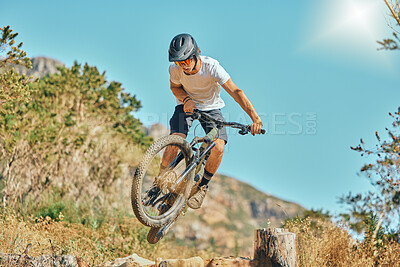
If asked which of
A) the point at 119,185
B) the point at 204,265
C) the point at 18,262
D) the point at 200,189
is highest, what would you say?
the point at 119,185

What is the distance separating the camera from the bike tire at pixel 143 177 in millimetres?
4668

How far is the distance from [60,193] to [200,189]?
7309 millimetres

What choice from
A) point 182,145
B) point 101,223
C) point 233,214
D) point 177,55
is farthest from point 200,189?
point 233,214

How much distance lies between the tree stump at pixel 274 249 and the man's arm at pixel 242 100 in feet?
4.74

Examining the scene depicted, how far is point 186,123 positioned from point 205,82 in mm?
691

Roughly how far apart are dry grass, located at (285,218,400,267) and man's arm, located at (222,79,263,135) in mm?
2073

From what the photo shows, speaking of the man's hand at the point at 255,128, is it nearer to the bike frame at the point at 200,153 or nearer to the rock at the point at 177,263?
the bike frame at the point at 200,153

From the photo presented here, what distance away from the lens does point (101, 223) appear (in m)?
10.4

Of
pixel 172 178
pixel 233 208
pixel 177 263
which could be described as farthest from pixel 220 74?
pixel 233 208

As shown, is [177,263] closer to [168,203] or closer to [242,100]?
[168,203]

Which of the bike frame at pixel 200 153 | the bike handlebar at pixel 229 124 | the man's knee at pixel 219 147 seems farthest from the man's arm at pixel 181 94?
the man's knee at pixel 219 147

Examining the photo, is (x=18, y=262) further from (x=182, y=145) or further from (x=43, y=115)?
(x=43, y=115)

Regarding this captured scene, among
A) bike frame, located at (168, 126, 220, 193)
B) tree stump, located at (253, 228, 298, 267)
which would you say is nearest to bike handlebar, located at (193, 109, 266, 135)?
bike frame, located at (168, 126, 220, 193)

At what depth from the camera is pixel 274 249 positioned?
520 cm
